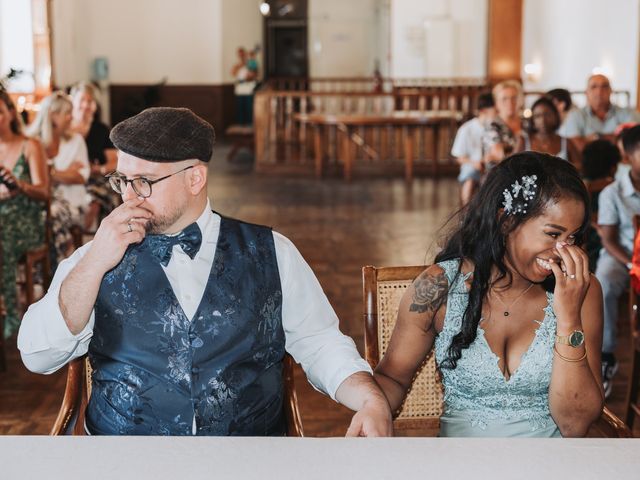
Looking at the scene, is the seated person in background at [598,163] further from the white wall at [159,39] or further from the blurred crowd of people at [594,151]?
the white wall at [159,39]

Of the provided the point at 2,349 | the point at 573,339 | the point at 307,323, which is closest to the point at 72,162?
the point at 2,349

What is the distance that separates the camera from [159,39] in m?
18.6

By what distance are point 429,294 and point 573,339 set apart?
338mm

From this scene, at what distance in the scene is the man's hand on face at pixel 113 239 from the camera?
1.94 m

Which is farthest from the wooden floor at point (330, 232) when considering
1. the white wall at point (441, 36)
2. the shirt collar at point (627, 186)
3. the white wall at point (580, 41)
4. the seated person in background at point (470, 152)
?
the white wall at point (441, 36)

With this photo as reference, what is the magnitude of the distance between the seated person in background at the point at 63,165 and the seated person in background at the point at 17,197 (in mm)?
618

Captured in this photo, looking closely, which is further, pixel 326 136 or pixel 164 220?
pixel 326 136

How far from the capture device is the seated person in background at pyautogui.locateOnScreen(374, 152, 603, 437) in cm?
207

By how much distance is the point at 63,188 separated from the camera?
5941 mm

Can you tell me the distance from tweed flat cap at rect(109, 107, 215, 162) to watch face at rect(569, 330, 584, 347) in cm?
89

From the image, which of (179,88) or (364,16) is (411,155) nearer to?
(179,88)

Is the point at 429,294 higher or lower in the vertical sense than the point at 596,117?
lower

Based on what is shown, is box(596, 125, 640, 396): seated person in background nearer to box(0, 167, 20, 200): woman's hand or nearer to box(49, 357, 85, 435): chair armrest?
box(49, 357, 85, 435): chair armrest

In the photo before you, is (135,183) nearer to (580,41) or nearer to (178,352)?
(178,352)
